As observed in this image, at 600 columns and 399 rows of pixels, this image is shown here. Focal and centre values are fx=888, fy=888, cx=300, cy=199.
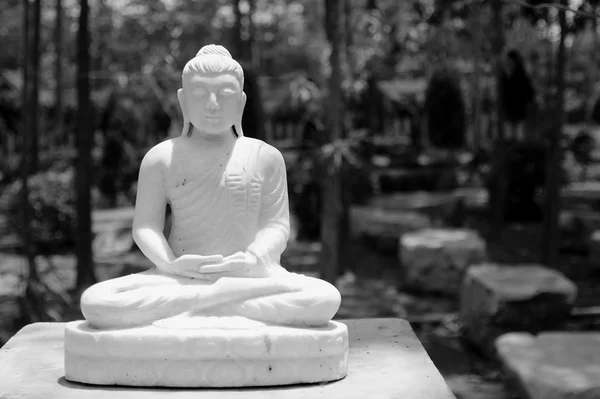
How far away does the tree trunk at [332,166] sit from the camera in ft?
29.5

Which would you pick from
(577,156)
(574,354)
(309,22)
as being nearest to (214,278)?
(574,354)

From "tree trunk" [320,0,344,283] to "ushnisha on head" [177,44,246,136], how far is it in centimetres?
400

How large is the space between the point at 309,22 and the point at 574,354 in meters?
13.6

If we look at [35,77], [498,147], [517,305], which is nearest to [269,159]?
[517,305]

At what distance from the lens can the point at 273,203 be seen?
5.07m

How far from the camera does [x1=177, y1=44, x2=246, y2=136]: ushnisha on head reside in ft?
16.0

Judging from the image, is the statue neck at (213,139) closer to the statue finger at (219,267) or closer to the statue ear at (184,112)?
the statue ear at (184,112)

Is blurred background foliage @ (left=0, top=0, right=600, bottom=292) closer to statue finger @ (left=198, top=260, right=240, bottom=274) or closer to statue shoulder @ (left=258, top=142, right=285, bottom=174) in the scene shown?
statue shoulder @ (left=258, top=142, right=285, bottom=174)

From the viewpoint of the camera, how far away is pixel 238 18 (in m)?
9.91

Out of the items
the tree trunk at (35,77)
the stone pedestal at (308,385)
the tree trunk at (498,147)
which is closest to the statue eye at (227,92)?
the stone pedestal at (308,385)

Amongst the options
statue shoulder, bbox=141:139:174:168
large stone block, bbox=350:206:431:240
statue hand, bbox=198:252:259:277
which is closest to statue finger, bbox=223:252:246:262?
statue hand, bbox=198:252:259:277

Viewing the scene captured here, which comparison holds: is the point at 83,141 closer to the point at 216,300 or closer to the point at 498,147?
the point at 216,300

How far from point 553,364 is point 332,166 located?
123 inches

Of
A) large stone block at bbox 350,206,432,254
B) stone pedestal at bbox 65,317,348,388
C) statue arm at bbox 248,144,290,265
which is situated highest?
statue arm at bbox 248,144,290,265
